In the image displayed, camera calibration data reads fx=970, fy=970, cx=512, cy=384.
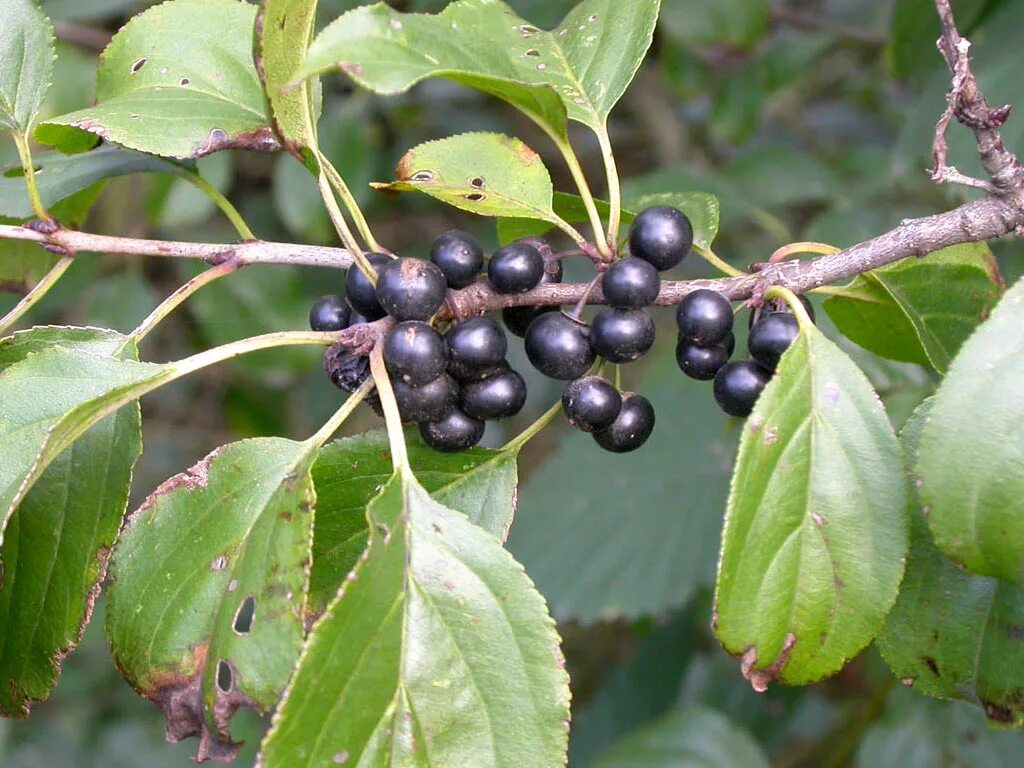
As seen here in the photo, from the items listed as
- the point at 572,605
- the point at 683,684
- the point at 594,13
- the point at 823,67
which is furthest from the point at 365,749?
the point at 823,67

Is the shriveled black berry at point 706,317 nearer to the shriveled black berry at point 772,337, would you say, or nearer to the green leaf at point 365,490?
the shriveled black berry at point 772,337

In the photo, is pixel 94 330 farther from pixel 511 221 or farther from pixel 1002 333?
pixel 1002 333

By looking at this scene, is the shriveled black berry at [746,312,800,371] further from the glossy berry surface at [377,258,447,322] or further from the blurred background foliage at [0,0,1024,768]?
the blurred background foliage at [0,0,1024,768]

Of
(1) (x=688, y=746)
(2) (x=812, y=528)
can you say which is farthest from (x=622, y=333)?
(1) (x=688, y=746)

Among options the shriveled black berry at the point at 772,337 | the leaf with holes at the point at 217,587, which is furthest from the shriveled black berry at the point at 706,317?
the leaf with holes at the point at 217,587

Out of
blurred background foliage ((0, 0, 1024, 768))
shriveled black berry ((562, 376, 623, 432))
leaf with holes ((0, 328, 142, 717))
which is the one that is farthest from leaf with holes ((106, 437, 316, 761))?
blurred background foliage ((0, 0, 1024, 768))
